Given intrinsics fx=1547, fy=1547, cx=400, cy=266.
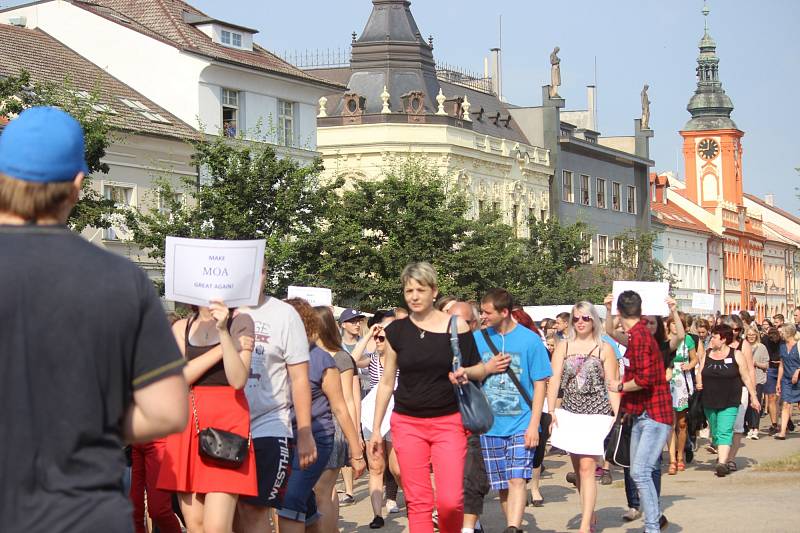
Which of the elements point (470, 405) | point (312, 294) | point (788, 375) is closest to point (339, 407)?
point (470, 405)

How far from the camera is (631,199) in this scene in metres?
87.2

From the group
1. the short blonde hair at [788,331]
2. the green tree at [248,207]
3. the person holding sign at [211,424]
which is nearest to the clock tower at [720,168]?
the green tree at [248,207]

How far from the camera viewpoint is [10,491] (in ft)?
12.3

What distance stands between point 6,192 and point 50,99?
22.7 m

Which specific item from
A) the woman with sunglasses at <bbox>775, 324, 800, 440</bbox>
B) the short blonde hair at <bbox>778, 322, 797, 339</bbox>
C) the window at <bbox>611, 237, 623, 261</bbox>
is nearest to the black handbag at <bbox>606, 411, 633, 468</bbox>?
the woman with sunglasses at <bbox>775, 324, 800, 440</bbox>

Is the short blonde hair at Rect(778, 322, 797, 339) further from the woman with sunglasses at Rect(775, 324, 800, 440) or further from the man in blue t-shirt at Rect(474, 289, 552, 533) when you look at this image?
the man in blue t-shirt at Rect(474, 289, 552, 533)

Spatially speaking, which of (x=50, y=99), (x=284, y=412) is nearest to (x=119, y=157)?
(x=50, y=99)

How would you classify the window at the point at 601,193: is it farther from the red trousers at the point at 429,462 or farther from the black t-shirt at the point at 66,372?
the black t-shirt at the point at 66,372

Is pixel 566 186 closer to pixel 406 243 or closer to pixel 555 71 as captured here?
pixel 555 71

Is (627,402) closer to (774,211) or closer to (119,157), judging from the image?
(119,157)

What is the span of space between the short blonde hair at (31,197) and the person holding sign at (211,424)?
3.53 meters

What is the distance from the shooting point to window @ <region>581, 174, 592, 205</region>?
260 ft

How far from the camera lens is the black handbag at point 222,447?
24.8 feet

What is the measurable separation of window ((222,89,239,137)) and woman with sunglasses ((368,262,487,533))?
38.0 metres
